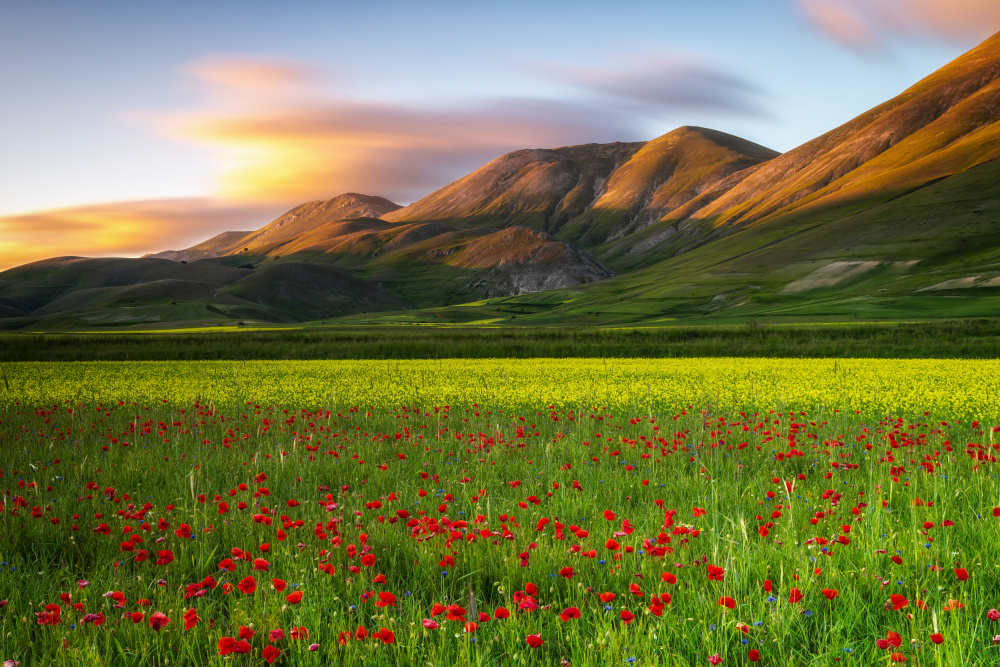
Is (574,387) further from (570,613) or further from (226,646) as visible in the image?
(226,646)

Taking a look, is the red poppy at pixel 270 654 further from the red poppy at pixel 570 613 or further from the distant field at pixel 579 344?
the distant field at pixel 579 344

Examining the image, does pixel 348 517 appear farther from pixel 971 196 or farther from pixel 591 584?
pixel 971 196

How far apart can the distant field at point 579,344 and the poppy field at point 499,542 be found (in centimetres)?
3028

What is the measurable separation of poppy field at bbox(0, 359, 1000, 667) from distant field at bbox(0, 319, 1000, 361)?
99.3 feet

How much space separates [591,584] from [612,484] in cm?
325

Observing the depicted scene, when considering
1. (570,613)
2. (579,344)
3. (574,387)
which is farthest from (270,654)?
(579,344)

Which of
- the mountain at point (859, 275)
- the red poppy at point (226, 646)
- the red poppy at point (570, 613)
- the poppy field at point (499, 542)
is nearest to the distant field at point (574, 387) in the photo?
the poppy field at point (499, 542)

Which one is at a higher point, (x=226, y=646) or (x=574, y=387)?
(x=226, y=646)

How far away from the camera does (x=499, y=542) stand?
18.6ft

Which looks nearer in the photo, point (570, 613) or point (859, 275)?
point (570, 613)

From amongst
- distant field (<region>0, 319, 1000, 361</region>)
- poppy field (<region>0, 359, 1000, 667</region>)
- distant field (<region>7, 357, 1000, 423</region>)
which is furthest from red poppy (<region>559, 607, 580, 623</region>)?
distant field (<region>0, 319, 1000, 361</region>)

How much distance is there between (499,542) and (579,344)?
139 feet

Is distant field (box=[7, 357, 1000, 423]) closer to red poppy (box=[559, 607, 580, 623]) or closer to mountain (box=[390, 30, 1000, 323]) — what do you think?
red poppy (box=[559, 607, 580, 623])

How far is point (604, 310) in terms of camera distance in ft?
473
